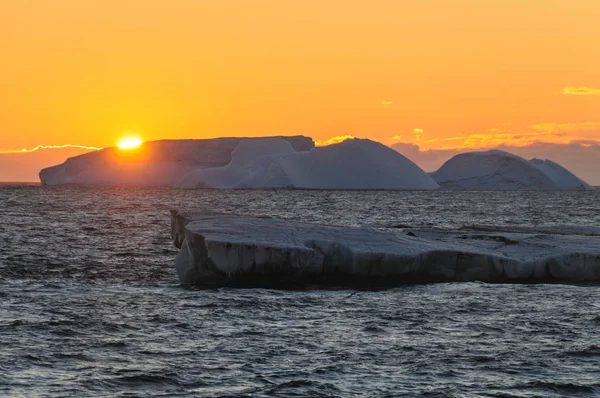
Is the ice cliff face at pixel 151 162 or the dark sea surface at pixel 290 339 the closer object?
the dark sea surface at pixel 290 339

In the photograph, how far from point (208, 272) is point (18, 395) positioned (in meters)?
8.78

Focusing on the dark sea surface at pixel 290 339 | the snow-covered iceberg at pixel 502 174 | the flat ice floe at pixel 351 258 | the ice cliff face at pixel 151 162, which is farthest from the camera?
the ice cliff face at pixel 151 162

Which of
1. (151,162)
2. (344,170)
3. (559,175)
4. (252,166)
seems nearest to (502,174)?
(559,175)

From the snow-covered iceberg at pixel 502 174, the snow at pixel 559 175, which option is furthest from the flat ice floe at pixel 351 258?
the snow at pixel 559 175

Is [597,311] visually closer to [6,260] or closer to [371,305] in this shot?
[371,305]

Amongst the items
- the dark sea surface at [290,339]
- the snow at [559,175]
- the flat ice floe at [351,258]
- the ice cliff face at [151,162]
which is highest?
the ice cliff face at [151,162]

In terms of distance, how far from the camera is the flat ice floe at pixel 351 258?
735 inches

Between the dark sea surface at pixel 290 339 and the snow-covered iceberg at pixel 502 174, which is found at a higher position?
the snow-covered iceberg at pixel 502 174

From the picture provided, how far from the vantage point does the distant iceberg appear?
105938mm

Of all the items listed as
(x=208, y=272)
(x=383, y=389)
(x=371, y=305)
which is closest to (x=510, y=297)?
(x=371, y=305)

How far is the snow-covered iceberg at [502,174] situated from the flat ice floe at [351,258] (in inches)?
3811

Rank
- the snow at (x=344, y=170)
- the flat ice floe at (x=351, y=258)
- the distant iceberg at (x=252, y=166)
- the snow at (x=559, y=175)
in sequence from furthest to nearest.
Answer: the snow at (x=559, y=175)
the distant iceberg at (x=252, y=166)
the snow at (x=344, y=170)
the flat ice floe at (x=351, y=258)

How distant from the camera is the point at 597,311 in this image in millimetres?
16719

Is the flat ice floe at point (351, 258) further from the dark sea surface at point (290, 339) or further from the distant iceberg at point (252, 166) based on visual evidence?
the distant iceberg at point (252, 166)
